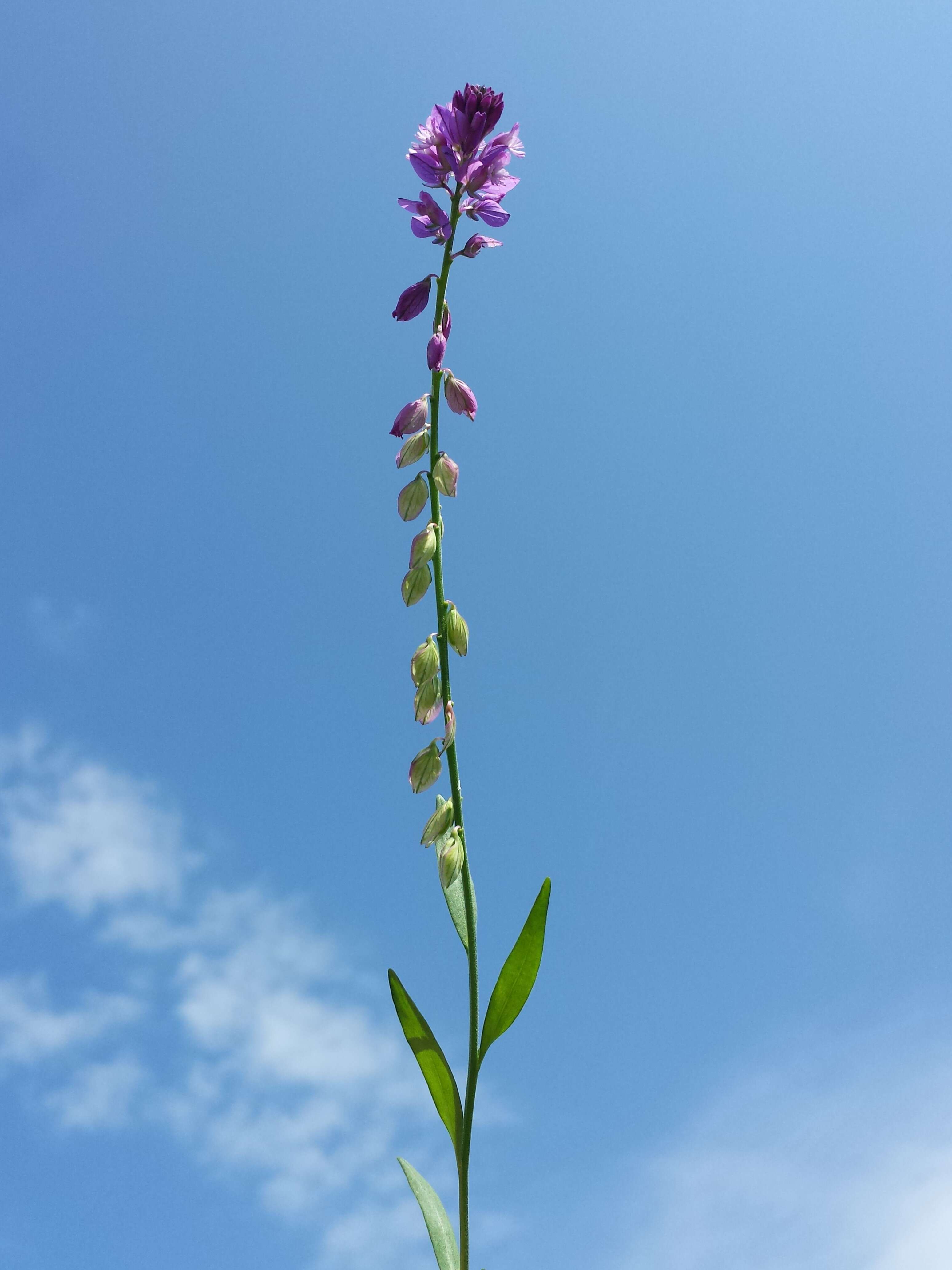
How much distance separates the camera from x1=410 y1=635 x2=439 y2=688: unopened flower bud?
2.68 metres

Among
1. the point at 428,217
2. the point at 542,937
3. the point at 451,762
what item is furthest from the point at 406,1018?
the point at 428,217

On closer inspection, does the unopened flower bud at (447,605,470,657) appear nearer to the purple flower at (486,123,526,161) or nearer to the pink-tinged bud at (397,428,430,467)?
the pink-tinged bud at (397,428,430,467)

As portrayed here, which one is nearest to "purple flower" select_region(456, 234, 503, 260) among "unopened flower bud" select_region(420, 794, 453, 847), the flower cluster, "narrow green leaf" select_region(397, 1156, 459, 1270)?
the flower cluster

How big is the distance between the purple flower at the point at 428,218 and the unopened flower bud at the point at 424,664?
1.27 metres

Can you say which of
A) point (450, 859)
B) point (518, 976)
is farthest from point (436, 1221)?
point (450, 859)

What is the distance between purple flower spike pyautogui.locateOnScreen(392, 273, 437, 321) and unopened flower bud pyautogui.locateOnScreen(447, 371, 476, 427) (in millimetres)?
231

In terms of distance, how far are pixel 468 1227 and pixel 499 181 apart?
316cm

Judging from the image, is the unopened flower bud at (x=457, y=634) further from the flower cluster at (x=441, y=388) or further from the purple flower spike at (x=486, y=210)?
the purple flower spike at (x=486, y=210)

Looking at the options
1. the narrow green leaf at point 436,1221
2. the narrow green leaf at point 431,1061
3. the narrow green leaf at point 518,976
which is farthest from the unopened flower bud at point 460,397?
the narrow green leaf at point 436,1221

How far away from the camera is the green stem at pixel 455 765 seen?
2664 millimetres

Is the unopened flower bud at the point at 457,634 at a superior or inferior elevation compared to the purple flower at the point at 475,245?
inferior

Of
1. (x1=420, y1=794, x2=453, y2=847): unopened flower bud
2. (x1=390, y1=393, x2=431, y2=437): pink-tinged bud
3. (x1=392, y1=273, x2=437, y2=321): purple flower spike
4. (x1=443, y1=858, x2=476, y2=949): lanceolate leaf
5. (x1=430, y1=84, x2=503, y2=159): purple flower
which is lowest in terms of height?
(x1=443, y1=858, x2=476, y2=949): lanceolate leaf

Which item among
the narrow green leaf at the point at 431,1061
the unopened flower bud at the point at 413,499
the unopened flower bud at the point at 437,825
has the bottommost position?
the narrow green leaf at the point at 431,1061

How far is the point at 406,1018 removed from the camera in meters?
2.80
